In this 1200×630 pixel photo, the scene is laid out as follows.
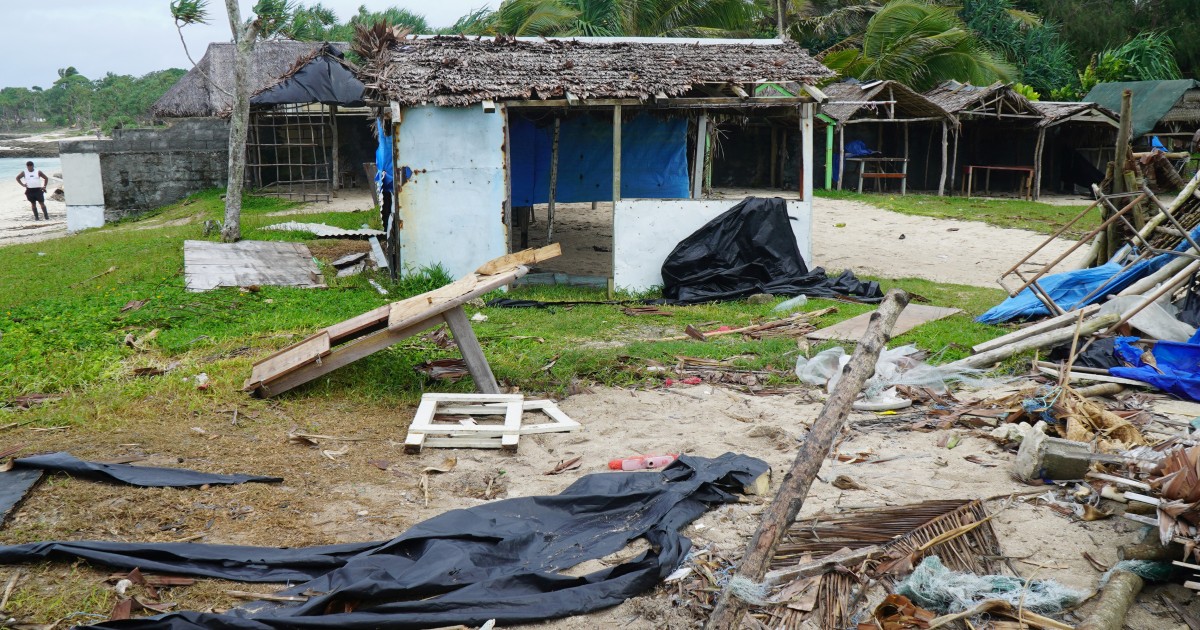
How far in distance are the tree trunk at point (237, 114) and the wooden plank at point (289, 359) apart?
23.9 ft

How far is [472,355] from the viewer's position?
6.85m

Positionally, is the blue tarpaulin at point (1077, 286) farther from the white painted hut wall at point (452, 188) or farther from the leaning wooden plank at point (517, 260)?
the white painted hut wall at point (452, 188)

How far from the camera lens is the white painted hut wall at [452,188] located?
1107 centimetres

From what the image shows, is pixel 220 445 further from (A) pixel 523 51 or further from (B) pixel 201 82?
(B) pixel 201 82

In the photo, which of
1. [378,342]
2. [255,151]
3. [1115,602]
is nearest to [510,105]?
[378,342]

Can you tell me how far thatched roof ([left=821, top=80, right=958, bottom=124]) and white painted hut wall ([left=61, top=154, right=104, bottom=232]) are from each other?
16.6 m

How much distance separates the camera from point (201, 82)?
2298 cm

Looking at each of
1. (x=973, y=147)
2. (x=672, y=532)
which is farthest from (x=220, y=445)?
(x=973, y=147)

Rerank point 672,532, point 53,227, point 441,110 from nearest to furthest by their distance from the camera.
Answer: point 672,532
point 441,110
point 53,227

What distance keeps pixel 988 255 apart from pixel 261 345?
1135 cm

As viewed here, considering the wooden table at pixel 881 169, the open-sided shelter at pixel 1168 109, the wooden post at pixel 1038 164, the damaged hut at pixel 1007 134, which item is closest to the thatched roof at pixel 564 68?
the wooden table at pixel 881 169

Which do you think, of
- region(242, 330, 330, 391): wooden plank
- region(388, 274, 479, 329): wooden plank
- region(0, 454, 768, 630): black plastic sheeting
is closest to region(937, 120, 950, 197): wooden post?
region(388, 274, 479, 329): wooden plank

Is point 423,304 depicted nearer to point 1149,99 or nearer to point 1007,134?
point 1007,134

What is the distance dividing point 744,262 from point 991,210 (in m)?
9.85
